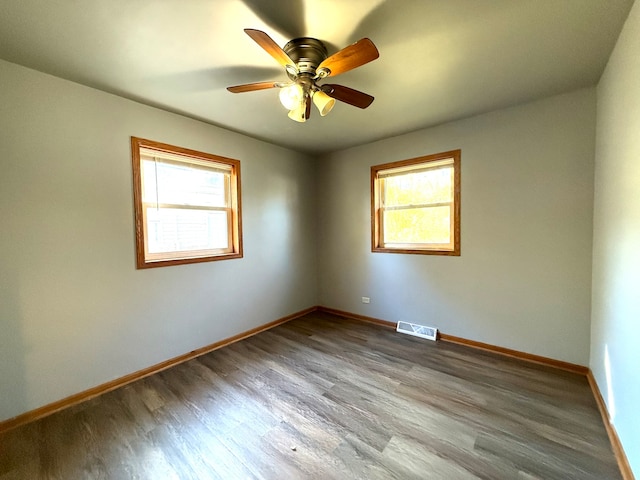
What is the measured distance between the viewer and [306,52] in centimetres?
157

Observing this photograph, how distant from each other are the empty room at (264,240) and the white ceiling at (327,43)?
0.05ft

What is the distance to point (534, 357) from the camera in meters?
2.40

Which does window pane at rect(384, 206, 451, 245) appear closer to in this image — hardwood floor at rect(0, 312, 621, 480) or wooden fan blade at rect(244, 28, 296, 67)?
hardwood floor at rect(0, 312, 621, 480)

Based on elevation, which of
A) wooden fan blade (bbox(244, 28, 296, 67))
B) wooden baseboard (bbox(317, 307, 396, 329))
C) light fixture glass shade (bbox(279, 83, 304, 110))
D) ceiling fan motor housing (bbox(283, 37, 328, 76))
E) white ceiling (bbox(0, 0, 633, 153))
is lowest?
wooden baseboard (bbox(317, 307, 396, 329))

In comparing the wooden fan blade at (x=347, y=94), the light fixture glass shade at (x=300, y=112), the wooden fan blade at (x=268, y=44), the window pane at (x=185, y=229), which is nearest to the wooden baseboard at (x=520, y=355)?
the wooden fan blade at (x=347, y=94)

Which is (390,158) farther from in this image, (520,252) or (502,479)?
(502,479)

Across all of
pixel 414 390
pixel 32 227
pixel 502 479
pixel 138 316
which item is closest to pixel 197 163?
pixel 32 227

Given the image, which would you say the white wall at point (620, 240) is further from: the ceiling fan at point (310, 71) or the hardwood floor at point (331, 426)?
the ceiling fan at point (310, 71)

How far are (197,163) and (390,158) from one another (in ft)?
7.64

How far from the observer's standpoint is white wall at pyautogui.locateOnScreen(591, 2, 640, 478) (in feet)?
4.27

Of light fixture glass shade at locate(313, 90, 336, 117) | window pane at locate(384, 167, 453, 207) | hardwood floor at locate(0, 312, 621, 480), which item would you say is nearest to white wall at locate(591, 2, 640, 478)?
hardwood floor at locate(0, 312, 621, 480)

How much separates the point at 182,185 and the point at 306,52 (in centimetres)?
185

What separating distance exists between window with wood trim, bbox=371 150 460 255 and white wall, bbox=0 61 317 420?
205 centimetres

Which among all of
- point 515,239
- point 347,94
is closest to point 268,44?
point 347,94
